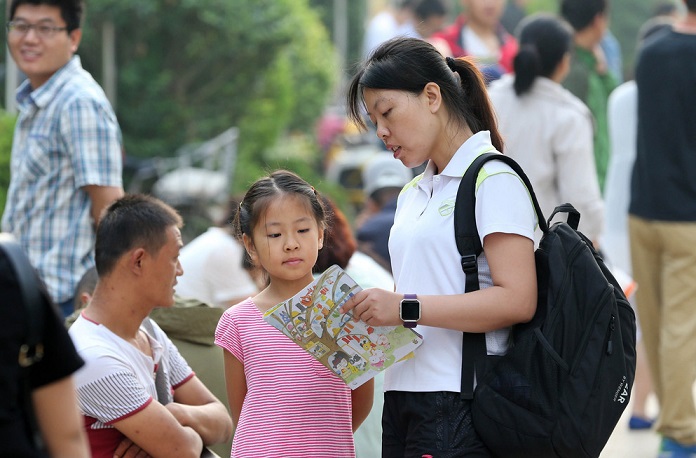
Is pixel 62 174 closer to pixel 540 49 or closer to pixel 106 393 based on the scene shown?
pixel 106 393

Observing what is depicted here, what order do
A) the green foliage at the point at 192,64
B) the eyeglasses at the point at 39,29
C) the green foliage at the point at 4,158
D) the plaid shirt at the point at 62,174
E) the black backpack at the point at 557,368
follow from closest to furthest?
1. the black backpack at the point at 557,368
2. the plaid shirt at the point at 62,174
3. the eyeglasses at the point at 39,29
4. the green foliage at the point at 4,158
5. the green foliage at the point at 192,64

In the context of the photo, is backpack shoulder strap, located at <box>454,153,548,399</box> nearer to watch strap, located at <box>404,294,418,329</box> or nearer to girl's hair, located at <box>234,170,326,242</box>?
watch strap, located at <box>404,294,418,329</box>

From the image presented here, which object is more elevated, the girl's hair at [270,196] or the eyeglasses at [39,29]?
the eyeglasses at [39,29]

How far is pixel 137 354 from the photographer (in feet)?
11.9

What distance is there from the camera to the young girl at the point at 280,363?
132 inches

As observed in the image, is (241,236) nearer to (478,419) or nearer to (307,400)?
(307,400)

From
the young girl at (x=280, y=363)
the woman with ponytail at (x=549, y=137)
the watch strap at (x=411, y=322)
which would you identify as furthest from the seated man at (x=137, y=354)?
the woman with ponytail at (x=549, y=137)

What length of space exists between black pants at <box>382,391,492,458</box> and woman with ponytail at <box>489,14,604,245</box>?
9.26 feet

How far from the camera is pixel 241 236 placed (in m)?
3.56

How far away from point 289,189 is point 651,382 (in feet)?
12.6

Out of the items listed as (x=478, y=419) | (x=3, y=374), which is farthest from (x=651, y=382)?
(x=3, y=374)

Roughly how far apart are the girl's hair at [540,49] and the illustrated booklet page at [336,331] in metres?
2.96

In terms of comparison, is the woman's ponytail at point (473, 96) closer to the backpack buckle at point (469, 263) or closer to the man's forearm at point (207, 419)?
the backpack buckle at point (469, 263)

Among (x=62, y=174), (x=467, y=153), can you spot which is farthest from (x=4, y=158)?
(x=467, y=153)
